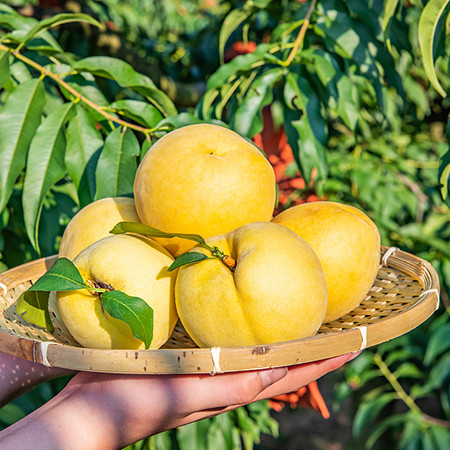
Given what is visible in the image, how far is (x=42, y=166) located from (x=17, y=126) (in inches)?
4.2

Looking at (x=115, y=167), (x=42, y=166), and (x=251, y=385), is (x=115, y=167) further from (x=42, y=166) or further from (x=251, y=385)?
(x=251, y=385)

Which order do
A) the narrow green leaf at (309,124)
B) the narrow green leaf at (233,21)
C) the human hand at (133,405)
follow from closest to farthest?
1. the human hand at (133,405)
2. the narrow green leaf at (309,124)
3. the narrow green leaf at (233,21)

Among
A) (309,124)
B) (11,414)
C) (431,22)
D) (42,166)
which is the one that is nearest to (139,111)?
(42,166)

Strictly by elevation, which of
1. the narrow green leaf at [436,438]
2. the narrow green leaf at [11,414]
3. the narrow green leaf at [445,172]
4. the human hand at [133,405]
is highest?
the narrow green leaf at [445,172]

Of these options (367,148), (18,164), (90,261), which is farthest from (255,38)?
(90,261)

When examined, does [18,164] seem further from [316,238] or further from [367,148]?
[367,148]

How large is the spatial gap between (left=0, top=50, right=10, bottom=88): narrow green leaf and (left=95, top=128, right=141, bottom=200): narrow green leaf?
24cm

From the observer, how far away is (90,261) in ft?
2.83

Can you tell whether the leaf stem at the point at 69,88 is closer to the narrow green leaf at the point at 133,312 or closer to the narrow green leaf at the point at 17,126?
the narrow green leaf at the point at 17,126

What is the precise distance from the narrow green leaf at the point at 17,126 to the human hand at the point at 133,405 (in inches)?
16.8

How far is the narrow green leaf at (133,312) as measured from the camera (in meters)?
0.76

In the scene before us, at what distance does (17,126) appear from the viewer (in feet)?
3.70

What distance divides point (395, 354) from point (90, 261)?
1.87m

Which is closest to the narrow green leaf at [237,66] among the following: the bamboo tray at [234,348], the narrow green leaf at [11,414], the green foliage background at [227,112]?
the green foliage background at [227,112]
